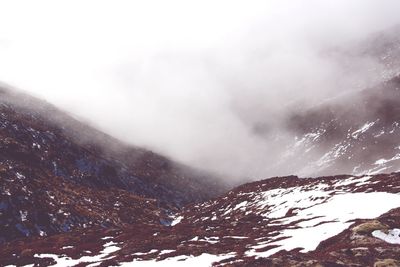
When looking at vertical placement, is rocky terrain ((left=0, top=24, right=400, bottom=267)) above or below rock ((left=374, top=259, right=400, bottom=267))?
above

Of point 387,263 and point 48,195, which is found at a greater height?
point 48,195

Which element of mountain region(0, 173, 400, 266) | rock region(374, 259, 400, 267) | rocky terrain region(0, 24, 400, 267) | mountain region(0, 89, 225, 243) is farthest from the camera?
mountain region(0, 89, 225, 243)

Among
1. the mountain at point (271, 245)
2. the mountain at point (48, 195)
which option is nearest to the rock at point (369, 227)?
the mountain at point (271, 245)

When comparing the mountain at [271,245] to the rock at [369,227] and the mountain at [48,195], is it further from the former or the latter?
the mountain at [48,195]

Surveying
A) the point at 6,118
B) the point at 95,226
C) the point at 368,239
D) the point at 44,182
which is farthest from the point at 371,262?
the point at 6,118

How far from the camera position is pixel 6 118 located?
7653 inches

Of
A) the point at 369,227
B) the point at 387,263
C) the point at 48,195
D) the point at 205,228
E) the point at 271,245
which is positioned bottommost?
the point at 387,263

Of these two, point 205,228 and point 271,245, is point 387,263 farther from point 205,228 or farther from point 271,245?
point 205,228

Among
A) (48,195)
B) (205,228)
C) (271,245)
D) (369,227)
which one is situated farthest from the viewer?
(48,195)

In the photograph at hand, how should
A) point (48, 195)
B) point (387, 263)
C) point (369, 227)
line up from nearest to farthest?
point (387, 263) → point (369, 227) → point (48, 195)

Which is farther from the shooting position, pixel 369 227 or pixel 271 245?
pixel 271 245

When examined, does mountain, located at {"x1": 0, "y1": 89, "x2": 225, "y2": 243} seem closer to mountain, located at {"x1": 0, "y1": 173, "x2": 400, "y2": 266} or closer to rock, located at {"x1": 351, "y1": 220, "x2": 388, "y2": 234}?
mountain, located at {"x1": 0, "y1": 173, "x2": 400, "y2": 266}

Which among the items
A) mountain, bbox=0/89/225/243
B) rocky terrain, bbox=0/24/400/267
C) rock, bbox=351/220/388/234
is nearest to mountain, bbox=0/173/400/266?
rock, bbox=351/220/388/234

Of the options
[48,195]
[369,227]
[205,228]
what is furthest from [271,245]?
[48,195]
